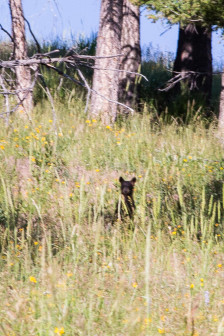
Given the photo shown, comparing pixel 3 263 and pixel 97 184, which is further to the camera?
pixel 97 184

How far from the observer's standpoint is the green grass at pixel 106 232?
3.36 meters

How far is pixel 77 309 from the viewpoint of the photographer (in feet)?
11.2

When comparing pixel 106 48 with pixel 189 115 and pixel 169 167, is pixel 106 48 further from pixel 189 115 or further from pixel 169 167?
pixel 169 167

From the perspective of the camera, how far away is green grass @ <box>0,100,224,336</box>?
11.0 ft

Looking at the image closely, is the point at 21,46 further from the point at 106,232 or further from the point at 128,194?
the point at 106,232

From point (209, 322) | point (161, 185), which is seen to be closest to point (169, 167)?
point (161, 185)

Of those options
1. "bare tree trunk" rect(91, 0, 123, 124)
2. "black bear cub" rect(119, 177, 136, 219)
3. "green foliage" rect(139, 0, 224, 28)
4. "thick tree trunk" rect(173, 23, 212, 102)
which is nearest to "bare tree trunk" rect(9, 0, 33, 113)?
"bare tree trunk" rect(91, 0, 123, 124)

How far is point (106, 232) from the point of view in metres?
5.18

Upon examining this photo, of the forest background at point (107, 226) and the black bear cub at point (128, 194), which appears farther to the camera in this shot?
the black bear cub at point (128, 194)

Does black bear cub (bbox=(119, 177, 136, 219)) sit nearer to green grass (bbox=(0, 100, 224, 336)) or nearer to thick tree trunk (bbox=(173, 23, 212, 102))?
green grass (bbox=(0, 100, 224, 336))

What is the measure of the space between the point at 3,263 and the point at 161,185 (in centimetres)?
264

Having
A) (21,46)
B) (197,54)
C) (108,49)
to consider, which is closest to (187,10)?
(108,49)

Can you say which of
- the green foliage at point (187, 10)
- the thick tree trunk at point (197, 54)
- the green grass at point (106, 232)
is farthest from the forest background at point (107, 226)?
the green foliage at point (187, 10)

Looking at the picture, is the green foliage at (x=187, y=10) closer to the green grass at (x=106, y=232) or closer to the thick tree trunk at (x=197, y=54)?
the green grass at (x=106, y=232)
